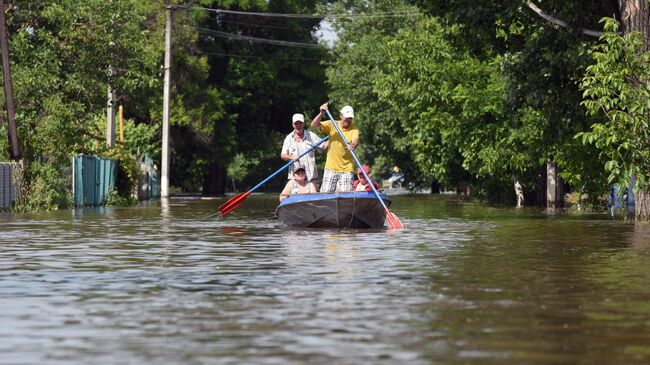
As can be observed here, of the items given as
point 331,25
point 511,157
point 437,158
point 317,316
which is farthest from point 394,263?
point 331,25

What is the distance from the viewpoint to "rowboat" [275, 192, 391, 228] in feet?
90.2

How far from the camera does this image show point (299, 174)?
29312mm

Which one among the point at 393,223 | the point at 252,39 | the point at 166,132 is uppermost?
the point at 252,39

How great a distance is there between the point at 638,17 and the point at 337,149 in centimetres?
762

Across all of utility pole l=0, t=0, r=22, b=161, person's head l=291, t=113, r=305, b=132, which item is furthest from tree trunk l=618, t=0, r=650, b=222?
utility pole l=0, t=0, r=22, b=161

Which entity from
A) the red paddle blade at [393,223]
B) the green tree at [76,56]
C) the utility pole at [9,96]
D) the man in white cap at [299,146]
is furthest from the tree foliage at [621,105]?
the green tree at [76,56]

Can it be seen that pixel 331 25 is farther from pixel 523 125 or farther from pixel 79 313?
pixel 79 313

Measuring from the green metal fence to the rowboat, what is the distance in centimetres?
1888

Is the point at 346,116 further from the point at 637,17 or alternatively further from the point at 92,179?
the point at 92,179

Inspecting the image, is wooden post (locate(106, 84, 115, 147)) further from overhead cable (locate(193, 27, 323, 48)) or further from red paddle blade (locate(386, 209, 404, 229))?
red paddle blade (locate(386, 209, 404, 229))

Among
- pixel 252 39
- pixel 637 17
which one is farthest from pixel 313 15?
pixel 637 17

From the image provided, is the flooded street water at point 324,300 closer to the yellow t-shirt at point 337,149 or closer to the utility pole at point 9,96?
the yellow t-shirt at point 337,149

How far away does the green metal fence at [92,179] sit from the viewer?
152 ft

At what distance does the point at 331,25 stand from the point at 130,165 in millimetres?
38542
